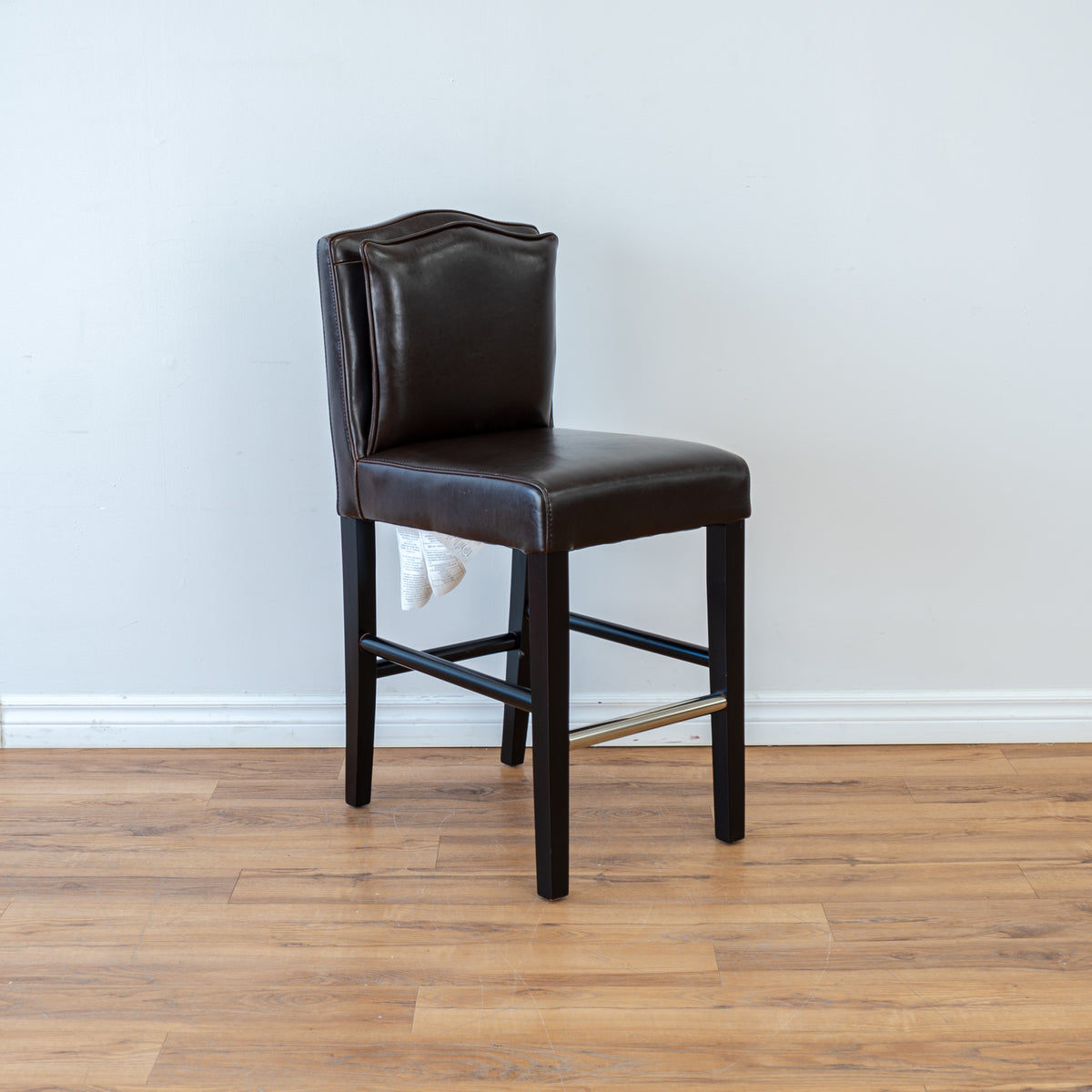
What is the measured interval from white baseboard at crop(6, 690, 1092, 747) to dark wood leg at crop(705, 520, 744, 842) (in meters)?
0.37

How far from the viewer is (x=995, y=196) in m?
1.75

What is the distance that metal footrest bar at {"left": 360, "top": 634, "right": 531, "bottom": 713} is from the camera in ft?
4.49

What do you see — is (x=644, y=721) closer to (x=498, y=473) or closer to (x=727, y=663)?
(x=727, y=663)

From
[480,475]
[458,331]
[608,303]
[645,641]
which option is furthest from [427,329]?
[645,641]

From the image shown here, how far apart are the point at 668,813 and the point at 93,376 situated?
114cm

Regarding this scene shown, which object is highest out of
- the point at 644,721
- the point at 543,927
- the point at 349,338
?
the point at 349,338

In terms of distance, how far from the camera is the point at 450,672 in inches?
57.0

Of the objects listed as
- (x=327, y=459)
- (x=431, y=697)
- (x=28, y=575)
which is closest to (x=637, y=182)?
(x=327, y=459)

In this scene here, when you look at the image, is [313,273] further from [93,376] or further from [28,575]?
[28,575]

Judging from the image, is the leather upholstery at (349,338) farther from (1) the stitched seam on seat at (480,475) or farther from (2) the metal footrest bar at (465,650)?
(2) the metal footrest bar at (465,650)

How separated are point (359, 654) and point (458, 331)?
47 cm

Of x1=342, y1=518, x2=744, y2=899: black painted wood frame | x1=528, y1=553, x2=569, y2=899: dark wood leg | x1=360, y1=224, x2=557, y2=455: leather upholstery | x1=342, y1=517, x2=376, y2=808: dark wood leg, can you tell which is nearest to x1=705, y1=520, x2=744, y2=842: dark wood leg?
x1=342, y1=518, x2=744, y2=899: black painted wood frame

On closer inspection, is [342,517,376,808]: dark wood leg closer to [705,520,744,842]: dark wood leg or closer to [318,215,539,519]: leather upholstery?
[318,215,539,519]: leather upholstery

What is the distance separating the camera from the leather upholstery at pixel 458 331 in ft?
4.78
